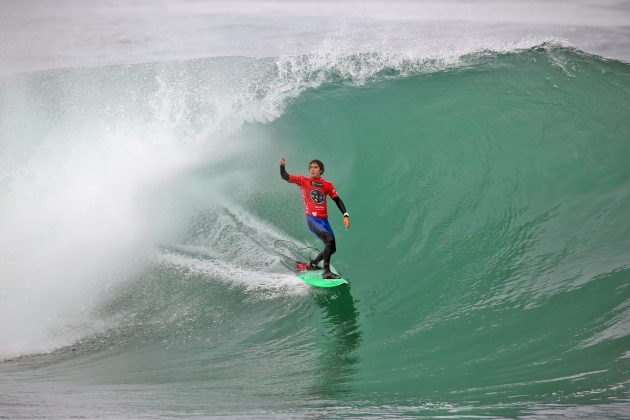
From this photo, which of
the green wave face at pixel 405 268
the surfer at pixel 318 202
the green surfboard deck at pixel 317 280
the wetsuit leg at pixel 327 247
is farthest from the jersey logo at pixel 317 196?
the green wave face at pixel 405 268

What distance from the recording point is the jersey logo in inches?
332

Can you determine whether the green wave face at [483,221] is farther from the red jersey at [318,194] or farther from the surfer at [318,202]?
the red jersey at [318,194]

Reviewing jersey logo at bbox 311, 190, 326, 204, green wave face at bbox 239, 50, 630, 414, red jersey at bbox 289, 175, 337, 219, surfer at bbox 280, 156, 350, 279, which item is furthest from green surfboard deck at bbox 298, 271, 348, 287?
jersey logo at bbox 311, 190, 326, 204

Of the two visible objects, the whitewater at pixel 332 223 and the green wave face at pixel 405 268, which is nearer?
the green wave face at pixel 405 268

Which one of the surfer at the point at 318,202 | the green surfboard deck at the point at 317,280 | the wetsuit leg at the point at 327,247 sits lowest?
the green surfboard deck at the point at 317,280

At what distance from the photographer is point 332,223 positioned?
10117 mm

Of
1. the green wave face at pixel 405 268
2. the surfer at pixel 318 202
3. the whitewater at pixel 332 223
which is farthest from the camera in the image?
the surfer at pixel 318 202

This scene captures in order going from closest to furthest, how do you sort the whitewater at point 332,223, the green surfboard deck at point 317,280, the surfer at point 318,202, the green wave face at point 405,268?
the green wave face at point 405,268 < the whitewater at point 332,223 < the green surfboard deck at point 317,280 < the surfer at point 318,202

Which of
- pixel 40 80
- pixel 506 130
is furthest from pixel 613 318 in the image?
pixel 40 80

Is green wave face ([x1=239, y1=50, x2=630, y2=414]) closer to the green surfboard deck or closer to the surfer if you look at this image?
the green surfboard deck

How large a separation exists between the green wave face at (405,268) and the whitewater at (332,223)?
0.12ft

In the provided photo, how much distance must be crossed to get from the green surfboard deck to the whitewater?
0.43ft

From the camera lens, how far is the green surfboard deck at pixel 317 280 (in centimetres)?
A: 819

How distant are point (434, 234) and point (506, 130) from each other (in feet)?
10.3
